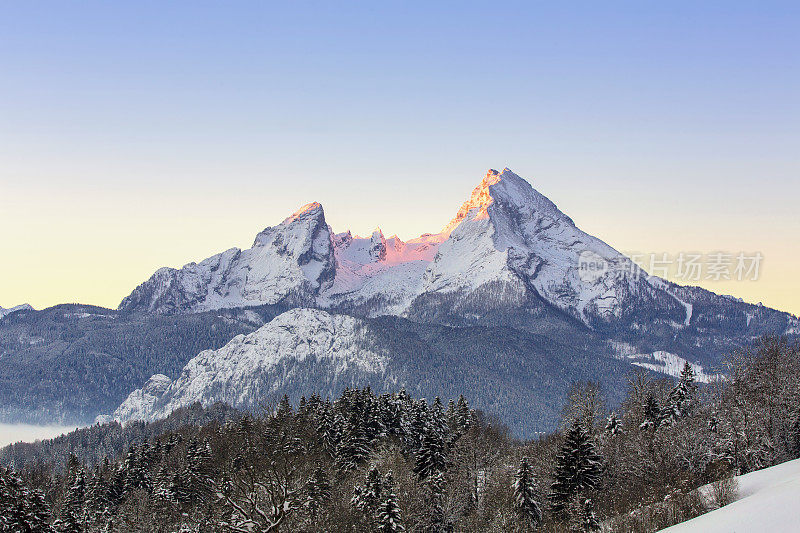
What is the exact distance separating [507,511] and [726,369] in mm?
33010

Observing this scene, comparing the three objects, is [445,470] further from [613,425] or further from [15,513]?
[15,513]

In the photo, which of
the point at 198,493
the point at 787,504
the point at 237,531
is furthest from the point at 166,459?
the point at 787,504

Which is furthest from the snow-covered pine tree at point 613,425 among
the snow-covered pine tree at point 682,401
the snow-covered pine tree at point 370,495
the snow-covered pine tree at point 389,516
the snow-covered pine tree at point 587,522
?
the snow-covered pine tree at point 587,522

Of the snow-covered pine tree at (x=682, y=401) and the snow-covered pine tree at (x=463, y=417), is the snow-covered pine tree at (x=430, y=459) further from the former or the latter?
the snow-covered pine tree at (x=682, y=401)

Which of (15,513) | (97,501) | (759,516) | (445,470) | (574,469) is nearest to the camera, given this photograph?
(759,516)

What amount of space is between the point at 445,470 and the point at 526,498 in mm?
20090

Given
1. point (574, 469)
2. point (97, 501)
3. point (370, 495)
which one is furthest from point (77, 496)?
point (574, 469)

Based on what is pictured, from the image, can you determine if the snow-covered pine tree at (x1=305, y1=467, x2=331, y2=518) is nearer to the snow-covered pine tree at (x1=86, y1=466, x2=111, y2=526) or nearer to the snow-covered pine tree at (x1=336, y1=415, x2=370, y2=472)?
the snow-covered pine tree at (x1=336, y1=415, x2=370, y2=472)

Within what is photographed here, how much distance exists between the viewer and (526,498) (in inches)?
2195

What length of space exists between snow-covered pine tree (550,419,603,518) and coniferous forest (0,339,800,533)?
0.36ft

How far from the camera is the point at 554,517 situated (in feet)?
169

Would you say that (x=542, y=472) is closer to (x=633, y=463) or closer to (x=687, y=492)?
(x=633, y=463)

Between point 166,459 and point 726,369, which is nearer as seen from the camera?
point 726,369

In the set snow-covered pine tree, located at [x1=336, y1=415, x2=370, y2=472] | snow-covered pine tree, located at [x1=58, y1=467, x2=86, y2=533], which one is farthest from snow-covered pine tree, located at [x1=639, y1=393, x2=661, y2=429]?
snow-covered pine tree, located at [x1=58, y1=467, x2=86, y2=533]
